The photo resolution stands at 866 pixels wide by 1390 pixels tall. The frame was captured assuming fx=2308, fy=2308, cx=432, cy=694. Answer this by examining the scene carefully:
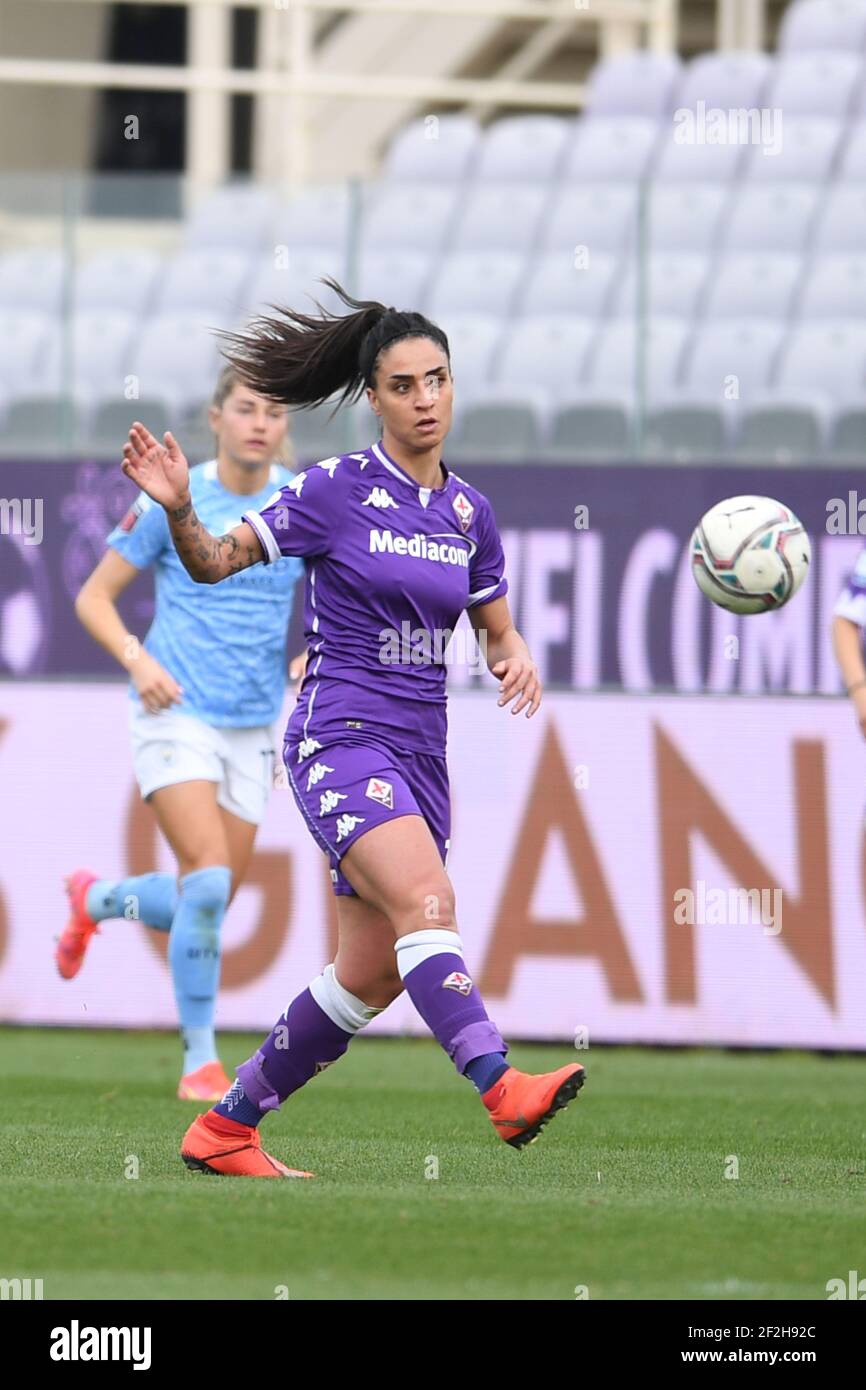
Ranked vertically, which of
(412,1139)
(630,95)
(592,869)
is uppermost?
(630,95)

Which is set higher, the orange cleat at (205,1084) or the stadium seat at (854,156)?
the stadium seat at (854,156)

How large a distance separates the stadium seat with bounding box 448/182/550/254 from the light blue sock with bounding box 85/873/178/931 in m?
8.07

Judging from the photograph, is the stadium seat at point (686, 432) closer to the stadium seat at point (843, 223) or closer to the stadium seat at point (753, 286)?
the stadium seat at point (753, 286)

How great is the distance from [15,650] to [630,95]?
7.00 metres

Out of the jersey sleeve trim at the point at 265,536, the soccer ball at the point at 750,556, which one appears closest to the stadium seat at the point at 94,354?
the soccer ball at the point at 750,556

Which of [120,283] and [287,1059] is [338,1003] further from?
[120,283]

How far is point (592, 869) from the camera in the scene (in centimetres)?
996

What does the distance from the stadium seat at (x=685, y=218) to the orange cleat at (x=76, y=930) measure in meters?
6.96

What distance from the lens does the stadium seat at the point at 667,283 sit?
1371 cm

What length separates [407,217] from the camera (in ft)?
49.2

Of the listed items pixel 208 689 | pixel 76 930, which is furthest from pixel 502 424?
pixel 208 689

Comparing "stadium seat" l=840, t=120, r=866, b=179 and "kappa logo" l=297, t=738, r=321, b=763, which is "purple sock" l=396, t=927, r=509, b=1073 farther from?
"stadium seat" l=840, t=120, r=866, b=179
